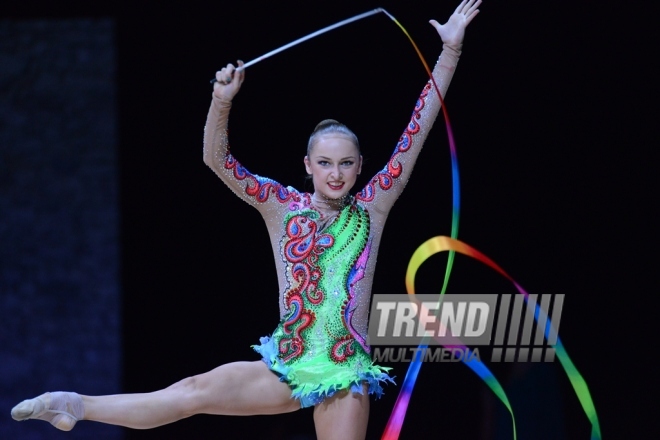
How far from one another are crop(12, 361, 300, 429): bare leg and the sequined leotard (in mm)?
54

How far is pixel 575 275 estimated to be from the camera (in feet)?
13.1

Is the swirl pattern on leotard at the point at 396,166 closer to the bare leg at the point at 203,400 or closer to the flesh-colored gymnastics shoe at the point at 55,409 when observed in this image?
the bare leg at the point at 203,400

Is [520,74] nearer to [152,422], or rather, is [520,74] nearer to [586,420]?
[586,420]

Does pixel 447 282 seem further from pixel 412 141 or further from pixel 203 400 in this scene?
pixel 203 400

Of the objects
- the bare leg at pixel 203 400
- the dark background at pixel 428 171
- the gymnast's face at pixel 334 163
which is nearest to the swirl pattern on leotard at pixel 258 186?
the gymnast's face at pixel 334 163

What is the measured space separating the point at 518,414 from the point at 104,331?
1.74m

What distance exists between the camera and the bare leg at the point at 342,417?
2.77 meters

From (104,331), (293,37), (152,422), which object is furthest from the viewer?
(104,331)

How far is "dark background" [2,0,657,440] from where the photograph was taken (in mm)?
3881

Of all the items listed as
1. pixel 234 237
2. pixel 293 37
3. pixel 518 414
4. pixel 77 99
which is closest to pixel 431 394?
pixel 518 414

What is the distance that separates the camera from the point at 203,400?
274cm

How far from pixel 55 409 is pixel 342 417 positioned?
782 mm

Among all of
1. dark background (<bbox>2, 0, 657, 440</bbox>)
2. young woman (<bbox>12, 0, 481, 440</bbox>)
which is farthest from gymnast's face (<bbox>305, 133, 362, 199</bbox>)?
dark background (<bbox>2, 0, 657, 440</bbox>)

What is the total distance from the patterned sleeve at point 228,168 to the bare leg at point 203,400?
0.49m
